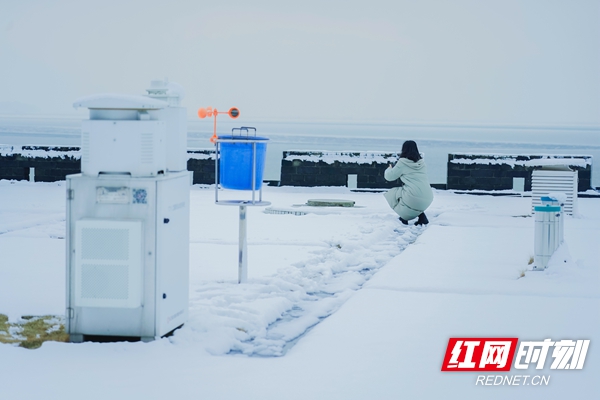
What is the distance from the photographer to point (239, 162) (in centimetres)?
755

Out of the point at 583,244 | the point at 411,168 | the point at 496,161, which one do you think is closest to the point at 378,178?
the point at 496,161

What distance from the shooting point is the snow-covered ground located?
16.0 feet

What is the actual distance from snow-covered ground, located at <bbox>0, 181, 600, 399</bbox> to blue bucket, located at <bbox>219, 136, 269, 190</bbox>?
887mm

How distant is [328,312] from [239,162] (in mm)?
1527

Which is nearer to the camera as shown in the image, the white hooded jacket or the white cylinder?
the white cylinder

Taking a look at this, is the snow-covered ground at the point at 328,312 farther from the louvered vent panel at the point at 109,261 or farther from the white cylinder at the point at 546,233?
the louvered vent panel at the point at 109,261

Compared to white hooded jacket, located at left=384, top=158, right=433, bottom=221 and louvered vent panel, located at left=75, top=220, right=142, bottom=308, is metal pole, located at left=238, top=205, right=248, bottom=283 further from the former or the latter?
white hooded jacket, located at left=384, top=158, right=433, bottom=221

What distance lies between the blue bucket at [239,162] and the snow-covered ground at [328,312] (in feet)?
2.91

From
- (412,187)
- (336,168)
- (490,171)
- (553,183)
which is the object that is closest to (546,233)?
(412,187)

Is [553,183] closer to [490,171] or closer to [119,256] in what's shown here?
[490,171]

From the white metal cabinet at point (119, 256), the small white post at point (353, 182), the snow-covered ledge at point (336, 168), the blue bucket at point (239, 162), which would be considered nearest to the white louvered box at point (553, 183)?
the snow-covered ledge at point (336, 168)

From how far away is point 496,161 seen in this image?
18281mm

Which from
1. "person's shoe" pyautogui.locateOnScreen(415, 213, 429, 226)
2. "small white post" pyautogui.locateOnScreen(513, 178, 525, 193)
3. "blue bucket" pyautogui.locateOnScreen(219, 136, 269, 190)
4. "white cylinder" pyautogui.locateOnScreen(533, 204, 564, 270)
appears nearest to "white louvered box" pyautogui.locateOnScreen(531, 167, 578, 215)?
"person's shoe" pyautogui.locateOnScreen(415, 213, 429, 226)

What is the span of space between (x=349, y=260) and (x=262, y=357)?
3.96m
